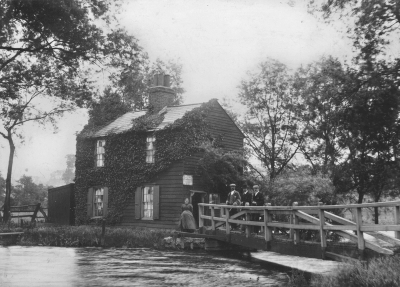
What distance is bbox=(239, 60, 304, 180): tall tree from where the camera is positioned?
120 ft

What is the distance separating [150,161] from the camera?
2725 cm

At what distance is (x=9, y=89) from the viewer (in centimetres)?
1805

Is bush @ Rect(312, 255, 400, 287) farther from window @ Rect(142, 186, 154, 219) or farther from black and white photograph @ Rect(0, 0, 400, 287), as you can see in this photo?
window @ Rect(142, 186, 154, 219)

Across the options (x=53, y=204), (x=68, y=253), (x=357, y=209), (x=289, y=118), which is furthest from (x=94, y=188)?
(x=357, y=209)

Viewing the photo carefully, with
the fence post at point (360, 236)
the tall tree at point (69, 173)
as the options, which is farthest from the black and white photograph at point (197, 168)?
the tall tree at point (69, 173)

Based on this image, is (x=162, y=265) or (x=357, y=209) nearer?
(x=357, y=209)

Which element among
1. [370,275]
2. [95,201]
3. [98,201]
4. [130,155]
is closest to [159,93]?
[130,155]

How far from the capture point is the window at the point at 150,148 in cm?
2705

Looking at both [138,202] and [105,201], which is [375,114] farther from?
[105,201]

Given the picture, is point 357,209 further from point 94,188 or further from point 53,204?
point 53,204

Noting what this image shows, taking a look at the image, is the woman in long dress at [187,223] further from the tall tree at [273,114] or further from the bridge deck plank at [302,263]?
the tall tree at [273,114]

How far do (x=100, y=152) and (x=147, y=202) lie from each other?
16.8ft

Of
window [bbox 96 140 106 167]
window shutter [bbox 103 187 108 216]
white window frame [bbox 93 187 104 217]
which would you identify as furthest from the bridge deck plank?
window [bbox 96 140 106 167]

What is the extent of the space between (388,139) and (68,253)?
1181 centimetres
